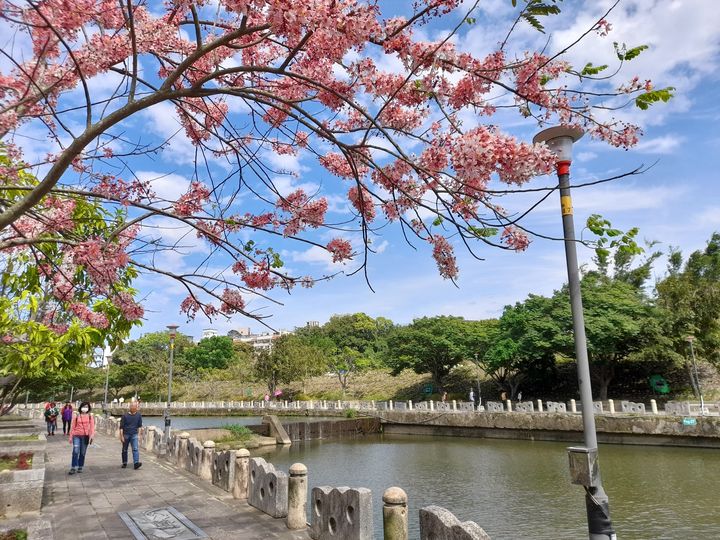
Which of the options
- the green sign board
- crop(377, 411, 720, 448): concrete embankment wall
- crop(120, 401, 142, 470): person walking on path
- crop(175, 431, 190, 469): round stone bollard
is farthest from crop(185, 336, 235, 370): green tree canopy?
crop(120, 401, 142, 470): person walking on path

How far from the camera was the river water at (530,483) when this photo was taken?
10500mm

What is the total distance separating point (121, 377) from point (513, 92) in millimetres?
69119

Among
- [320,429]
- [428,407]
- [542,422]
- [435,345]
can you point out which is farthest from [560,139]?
[435,345]

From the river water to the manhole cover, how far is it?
16.7ft

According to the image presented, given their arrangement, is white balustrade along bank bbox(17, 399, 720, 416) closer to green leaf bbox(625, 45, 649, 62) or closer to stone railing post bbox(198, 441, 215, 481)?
stone railing post bbox(198, 441, 215, 481)

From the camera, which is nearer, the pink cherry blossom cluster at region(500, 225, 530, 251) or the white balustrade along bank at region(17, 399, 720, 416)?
the pink cherry blossom cluster at region(500, 225, 530, 251)

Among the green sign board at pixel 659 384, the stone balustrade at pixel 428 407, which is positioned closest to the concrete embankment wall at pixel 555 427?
the stone balustrade at pixel 428 407

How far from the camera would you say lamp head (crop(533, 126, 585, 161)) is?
4.41 m

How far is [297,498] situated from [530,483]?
10470mm

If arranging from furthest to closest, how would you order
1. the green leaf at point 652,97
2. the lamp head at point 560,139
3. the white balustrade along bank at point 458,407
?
the white balustrade along bank at point 458,407, the lamp head at point 560,139, the green leaf at point 652,97

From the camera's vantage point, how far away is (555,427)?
2539cm

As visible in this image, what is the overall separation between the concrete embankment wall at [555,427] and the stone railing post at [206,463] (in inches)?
759

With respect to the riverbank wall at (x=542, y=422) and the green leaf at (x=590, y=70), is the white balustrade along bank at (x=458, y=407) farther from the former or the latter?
the green leaf at (x=590, y=70)

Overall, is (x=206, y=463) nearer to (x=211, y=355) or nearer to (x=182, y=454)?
(x=182, y=454)
